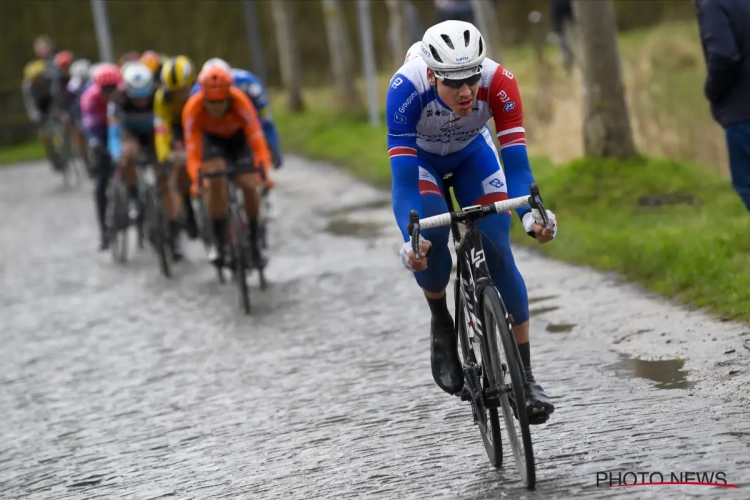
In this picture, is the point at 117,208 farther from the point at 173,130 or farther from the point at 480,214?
the point at 480,214

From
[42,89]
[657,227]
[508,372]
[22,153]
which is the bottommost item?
[22,153]

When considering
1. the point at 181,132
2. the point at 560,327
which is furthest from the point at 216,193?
the point at 560,327

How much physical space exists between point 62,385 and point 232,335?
1.48 m

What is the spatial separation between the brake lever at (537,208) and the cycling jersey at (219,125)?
590 centimetres

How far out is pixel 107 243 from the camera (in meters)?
16.1

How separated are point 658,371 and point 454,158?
1.88 metres

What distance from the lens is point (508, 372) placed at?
559cm

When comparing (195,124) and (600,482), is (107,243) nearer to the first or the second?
(195,124)

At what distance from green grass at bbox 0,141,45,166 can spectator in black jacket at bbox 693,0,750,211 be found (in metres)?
28.0

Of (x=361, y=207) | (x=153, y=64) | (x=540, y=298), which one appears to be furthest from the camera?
(x=361, y=207)

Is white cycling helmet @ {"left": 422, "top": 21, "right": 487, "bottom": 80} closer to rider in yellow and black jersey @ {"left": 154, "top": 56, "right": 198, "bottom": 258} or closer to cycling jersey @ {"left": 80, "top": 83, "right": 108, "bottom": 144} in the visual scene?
rider in yellow and black jersey @ {"left": 154, "top": 56, "right": 198, "bottom": 258}

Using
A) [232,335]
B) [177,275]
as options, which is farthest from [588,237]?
[177,275]

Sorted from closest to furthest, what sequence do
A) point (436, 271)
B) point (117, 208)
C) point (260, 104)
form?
point (436, 271)
point (260, 104)
point (117, 208)

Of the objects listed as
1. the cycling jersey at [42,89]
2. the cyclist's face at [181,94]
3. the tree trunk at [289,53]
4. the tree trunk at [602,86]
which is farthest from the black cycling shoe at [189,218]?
the tree trunk at [289,53]
